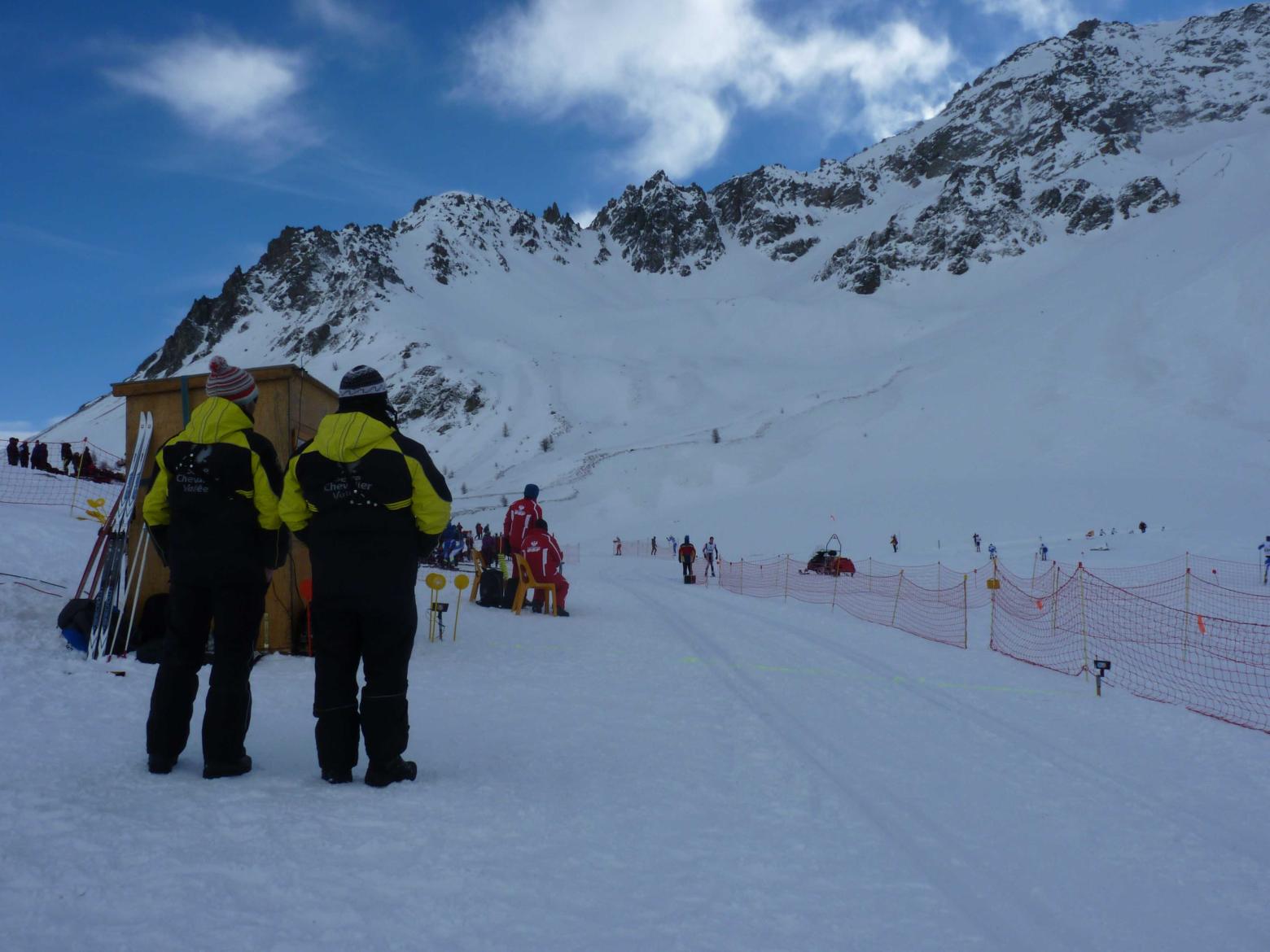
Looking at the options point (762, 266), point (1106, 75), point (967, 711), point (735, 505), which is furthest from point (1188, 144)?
point (967, 711)

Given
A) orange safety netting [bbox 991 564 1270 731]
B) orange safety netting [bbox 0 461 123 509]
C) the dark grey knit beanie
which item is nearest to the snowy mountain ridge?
orange safety netting [bbox 0 461 123 509]

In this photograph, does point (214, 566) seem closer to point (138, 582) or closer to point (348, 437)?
point (348, 437)

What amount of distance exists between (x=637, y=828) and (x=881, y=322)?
88.8 metres

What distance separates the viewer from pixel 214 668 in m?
3.25

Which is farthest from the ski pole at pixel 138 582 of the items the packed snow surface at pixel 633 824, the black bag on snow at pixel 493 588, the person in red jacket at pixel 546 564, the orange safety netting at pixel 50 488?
the orange safety netting at pixel 50 488

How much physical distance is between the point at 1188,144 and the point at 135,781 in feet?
470

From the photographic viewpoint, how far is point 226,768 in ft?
10.3

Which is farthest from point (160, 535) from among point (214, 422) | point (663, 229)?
point (663, 229)

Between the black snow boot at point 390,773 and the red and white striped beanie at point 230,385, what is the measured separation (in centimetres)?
175

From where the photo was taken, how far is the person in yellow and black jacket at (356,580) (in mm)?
3162

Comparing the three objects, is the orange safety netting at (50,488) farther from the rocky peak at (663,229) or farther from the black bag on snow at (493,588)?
the rocky peak at (663,229)

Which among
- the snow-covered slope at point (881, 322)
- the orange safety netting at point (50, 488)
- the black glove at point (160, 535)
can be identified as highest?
the snow-covered slope at point (881, 322)

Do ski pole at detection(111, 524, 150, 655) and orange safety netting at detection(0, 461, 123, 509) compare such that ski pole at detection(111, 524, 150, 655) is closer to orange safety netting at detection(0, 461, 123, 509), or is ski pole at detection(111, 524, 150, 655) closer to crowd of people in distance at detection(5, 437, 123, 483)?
orange safety netting at detection(0, 461, 123, 509)

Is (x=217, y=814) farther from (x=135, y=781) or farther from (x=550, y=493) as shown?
(x=550, y=493)
